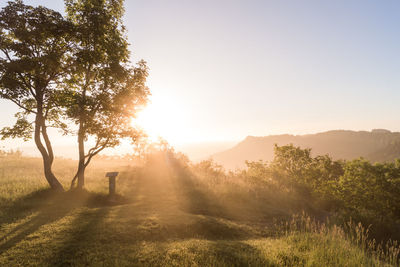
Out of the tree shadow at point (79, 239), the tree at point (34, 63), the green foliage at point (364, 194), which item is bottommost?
the green foliage at point (364, 194)

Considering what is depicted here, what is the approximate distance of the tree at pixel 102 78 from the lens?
37.3 ft

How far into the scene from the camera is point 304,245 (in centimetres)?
648

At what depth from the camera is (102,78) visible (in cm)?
1269

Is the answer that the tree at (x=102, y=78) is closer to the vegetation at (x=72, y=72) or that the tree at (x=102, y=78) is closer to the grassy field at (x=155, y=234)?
the vegetation at (x=72, y=72)

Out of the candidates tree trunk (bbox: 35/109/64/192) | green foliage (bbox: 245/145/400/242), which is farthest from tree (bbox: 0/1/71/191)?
green foliage (bbox: 245/145/400/242)

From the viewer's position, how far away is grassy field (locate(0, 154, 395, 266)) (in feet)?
17.2

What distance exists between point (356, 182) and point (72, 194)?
2212 cm

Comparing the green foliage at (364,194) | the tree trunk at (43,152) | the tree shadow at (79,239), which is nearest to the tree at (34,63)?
the tree trunk at (43,152)

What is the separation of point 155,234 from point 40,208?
6739 millimetres

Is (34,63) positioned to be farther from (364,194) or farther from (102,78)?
(364,194)

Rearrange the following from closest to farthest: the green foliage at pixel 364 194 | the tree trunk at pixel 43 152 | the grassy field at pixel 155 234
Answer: the grassy field at pixel 155 234 < the tree trunk at pixel 43 152 < the green foliage at pixel 364 194

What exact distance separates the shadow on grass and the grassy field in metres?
0.03

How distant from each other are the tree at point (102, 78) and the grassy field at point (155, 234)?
3843 millimetres

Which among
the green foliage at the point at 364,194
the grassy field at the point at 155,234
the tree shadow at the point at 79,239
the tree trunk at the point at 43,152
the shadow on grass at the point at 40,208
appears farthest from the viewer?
the green foliage at the point at 364,194
